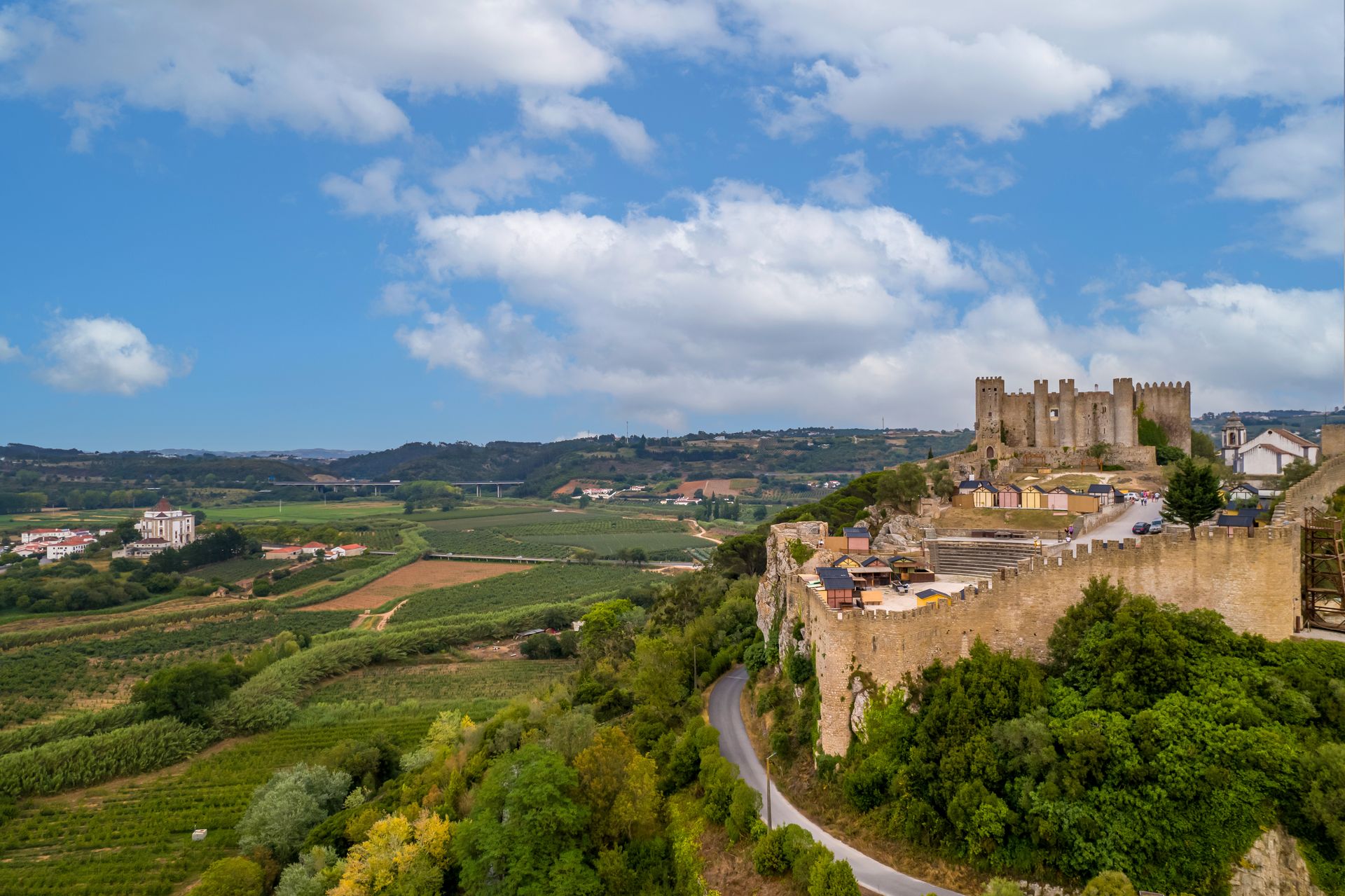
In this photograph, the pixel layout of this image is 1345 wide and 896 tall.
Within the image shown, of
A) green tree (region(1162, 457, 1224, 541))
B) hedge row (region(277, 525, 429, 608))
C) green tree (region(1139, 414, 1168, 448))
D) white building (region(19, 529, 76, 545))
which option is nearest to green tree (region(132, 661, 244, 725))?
hedge row (region(277, 525, 429, 608))

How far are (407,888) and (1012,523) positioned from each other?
28071 mm

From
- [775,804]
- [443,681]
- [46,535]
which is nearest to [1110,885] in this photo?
→ [775,804]

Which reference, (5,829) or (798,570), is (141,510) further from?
(798,570)

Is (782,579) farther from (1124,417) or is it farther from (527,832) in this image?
(1124,417)

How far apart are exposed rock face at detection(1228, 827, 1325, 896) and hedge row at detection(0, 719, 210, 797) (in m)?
49.5

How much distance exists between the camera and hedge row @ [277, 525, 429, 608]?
84.6 meters

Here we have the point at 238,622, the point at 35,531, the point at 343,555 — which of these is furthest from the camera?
the point at 35,531

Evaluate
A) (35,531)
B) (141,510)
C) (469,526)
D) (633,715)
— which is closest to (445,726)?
(633,715)

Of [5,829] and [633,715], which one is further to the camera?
[5,829]

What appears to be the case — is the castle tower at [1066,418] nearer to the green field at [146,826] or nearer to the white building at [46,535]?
the green field at [146,826]

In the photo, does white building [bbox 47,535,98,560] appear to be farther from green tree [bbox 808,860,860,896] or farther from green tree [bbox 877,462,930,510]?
green tree [bbox 808,860,860,896]

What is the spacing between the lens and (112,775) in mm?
42219

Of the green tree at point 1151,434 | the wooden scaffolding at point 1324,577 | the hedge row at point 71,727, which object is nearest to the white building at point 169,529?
the hedge row at point 71,727

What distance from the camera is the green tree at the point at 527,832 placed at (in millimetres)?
24297
